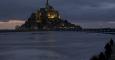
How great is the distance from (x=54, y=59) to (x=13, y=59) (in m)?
4.59

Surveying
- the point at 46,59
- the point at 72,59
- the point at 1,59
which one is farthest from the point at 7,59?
the point at 72,59

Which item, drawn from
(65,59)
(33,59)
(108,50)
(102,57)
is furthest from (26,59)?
(102,57)

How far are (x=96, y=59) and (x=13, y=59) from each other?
1995 centimetres

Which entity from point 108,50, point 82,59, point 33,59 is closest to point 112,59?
point 108,50

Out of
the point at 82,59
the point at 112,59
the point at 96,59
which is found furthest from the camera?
the point at 82,59

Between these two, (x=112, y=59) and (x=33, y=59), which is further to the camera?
(x=33, y=59)

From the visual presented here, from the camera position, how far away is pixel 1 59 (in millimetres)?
47281

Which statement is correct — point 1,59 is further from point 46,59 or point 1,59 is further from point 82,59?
point 82,59

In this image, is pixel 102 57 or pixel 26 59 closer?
pixel 102 57

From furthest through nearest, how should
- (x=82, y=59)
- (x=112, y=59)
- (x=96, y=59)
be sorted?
(x=82, y=59), (x=112, y=59), (x=96, y=59)

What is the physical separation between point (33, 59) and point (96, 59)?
19.0 meters

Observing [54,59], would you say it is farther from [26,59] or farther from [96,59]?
[96,59]

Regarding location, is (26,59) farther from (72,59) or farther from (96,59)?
(96,59)

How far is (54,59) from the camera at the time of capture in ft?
154
